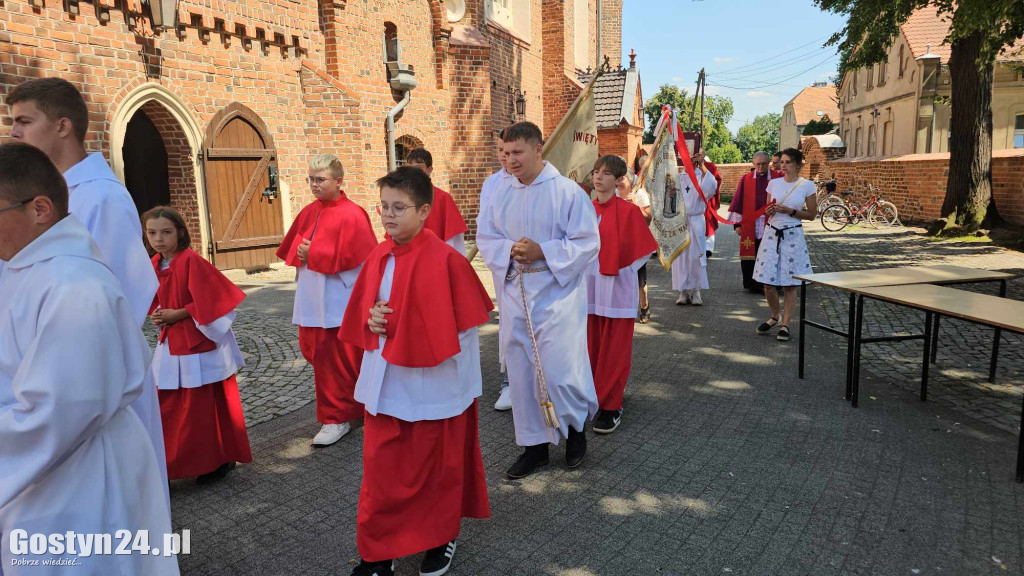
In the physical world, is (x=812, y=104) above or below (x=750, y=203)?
above

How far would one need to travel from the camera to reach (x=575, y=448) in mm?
4203

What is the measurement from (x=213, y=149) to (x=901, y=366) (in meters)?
9.98

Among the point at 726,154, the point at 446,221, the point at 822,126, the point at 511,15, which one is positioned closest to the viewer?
the point at 446,221

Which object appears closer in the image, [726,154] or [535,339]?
[535,339]

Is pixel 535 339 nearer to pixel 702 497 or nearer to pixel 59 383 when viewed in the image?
pixel 702 497

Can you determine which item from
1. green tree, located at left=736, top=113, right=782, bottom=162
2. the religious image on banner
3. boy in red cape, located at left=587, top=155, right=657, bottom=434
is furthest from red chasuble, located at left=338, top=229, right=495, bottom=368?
green tree, located at left=736, top=113, right=782, bottom=162

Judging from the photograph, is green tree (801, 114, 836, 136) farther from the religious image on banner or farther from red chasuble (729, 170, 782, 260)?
the religious image on banner

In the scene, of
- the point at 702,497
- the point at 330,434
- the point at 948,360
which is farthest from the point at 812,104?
the point at 330,434

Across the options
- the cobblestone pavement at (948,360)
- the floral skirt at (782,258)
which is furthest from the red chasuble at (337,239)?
the floral skirt at (782,258)

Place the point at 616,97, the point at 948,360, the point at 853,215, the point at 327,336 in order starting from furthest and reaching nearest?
1. the point at 616,97
2. the point at 853,215
3. the point at 948,360
4. the point at 327,336

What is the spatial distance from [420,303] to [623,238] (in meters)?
2.42

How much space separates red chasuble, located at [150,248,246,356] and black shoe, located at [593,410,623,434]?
8.53ft

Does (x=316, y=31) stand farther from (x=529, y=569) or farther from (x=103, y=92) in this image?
(x=529, y=569)

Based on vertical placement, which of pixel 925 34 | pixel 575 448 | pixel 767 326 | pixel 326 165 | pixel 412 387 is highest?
pixel 925 34
